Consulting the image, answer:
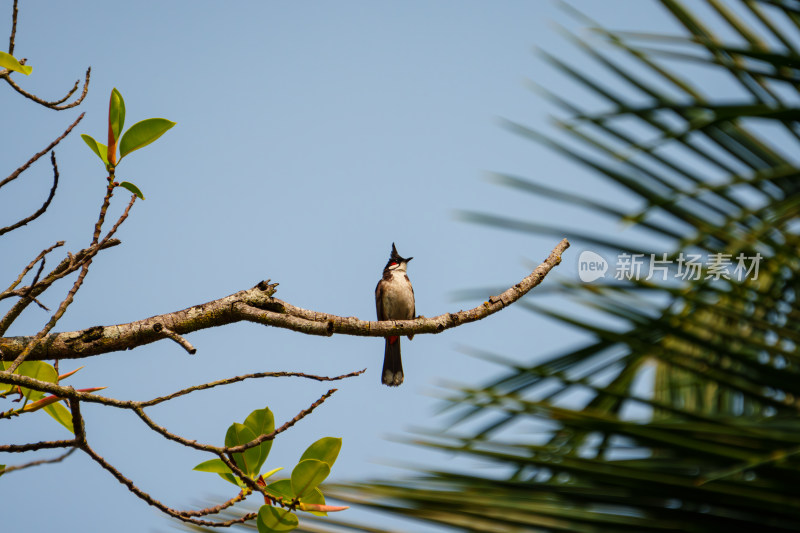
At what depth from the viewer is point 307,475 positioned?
186cm

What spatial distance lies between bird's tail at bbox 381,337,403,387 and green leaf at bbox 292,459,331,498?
5614mm

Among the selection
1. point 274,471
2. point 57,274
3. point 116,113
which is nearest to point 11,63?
point 116,113

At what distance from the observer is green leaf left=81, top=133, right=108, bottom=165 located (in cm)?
214

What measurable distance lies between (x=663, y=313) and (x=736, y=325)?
0.81 feet

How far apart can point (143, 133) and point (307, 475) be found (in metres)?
A: 1.04

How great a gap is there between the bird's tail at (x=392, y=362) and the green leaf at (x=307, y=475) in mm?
5614

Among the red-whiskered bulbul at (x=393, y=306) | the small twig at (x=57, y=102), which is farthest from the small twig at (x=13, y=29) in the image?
the red-whiskered bulbul at (x=393, y=306)

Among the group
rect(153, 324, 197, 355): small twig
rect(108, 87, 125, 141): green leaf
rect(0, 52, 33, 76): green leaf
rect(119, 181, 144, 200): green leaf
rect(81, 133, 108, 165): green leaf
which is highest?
rect(0, 52, 33, 76): green leaf

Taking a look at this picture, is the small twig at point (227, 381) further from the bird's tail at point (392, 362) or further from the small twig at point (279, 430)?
the bird's tail at point (392, 362)

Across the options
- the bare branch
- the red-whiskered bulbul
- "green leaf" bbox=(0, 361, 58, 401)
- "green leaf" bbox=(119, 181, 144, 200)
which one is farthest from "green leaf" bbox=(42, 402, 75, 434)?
the red-whiskered bulbul

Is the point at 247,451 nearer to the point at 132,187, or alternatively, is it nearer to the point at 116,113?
the point at 132,187

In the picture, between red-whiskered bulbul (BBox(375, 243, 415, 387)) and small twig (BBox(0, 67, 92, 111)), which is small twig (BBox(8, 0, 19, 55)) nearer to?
small twig (BBox(0, 67, 92, 111))

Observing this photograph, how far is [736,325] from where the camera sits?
2225mm

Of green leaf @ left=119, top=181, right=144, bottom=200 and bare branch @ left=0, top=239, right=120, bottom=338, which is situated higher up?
green leaf @ left=119, top=181, right=144, bottom=200
